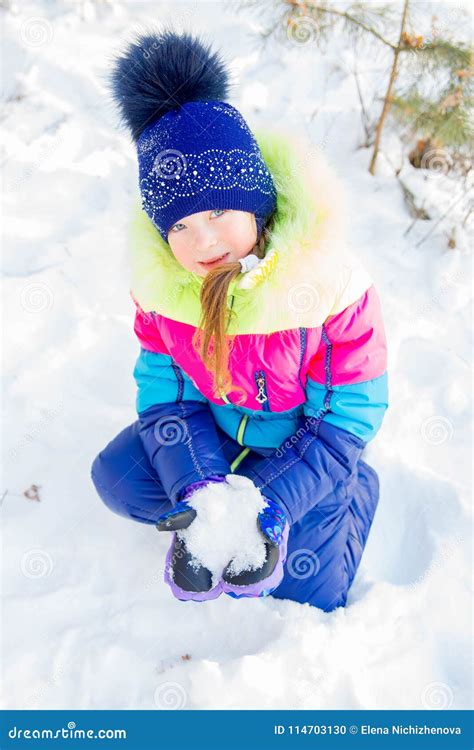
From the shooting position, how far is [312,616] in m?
1.70

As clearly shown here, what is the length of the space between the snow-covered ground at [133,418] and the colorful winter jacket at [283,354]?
0.27m

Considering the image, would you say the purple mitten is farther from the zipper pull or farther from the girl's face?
the girl's face

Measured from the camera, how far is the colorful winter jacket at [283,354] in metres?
1.43

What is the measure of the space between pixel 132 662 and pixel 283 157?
1.38 meters

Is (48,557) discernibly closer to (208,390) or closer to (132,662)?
(132,662)

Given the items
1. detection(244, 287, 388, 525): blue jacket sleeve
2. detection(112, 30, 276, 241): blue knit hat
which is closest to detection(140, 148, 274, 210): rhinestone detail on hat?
detection(112, 30, 276, 241): blue knit hat

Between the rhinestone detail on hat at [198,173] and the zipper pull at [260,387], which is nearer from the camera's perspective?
the rhinestone detail on hat at [198,173]

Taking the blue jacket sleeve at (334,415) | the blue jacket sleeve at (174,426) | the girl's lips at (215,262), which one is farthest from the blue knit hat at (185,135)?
the blue jacket sleeve at (174,426)

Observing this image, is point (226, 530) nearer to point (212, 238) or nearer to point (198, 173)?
point (212, 238)

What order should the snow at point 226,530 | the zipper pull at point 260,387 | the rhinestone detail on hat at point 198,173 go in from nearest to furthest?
the rhinestone detail on hat at point 198,173
the snow at point 226,530
the zipper pull at point 260,387

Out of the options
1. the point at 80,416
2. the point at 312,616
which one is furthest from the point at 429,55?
the point at 312,616

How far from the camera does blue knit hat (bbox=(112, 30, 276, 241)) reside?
1.35m

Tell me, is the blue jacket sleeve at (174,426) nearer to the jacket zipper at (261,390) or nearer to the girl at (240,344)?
the girl at (240,344)

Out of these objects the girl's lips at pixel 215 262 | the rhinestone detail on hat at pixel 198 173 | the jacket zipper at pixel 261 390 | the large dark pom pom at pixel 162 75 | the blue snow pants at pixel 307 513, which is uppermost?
the large dark pom pom at pixel 162 75
